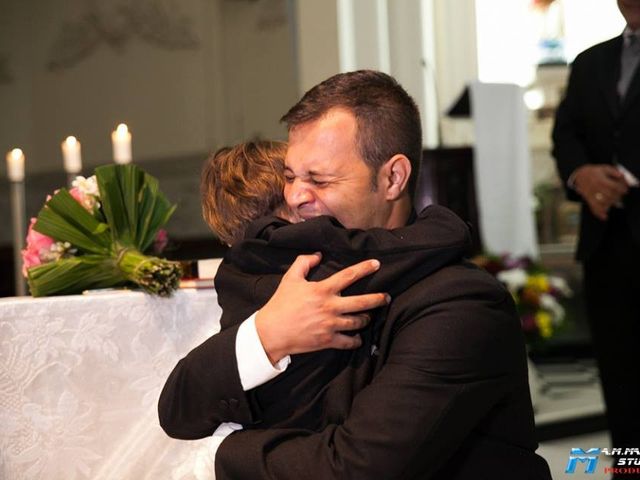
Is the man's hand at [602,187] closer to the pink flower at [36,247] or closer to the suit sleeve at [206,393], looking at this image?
the pink flower at [36,247]

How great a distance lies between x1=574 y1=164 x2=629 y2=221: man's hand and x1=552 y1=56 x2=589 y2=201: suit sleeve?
15 cm

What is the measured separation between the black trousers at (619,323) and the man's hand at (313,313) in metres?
2.53

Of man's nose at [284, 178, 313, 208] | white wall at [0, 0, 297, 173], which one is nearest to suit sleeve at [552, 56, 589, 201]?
man's nose at [284, 178, 313, 208]

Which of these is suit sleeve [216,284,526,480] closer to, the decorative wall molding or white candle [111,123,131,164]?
white candle [111,123,131,164]

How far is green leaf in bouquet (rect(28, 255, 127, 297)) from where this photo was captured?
228 cm

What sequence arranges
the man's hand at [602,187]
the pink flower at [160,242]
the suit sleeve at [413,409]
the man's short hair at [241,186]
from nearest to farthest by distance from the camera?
the suit sleeve at [413,409], the man's short hair at [241,186], the pink flower at [160,242], the man's hand at [602,187]

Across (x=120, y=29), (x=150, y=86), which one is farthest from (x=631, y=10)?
(x=120, y=29)

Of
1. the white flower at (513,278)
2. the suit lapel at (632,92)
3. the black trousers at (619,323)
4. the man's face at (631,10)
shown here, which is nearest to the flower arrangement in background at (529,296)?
the white flower at (513,278)

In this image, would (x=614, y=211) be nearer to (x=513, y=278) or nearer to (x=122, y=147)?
(x=513, y=278)

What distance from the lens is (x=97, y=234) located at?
2393 mm

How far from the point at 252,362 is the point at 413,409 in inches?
10.9

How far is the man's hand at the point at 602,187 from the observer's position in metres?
3.79

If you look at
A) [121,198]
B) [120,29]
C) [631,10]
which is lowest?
[121,198]

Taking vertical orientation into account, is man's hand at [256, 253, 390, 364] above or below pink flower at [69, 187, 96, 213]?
below
